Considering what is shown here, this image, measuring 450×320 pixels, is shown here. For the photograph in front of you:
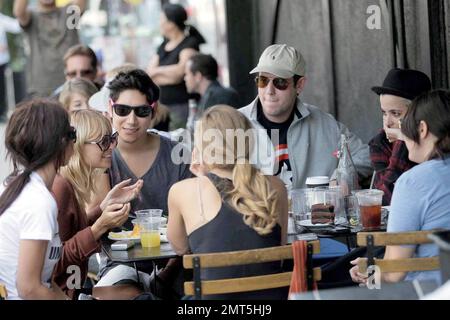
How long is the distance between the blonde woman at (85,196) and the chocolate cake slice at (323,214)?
86 centimetres

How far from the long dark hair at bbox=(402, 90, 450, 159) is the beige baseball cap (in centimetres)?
188

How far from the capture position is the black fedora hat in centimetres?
534

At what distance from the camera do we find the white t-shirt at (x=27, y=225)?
141 inches

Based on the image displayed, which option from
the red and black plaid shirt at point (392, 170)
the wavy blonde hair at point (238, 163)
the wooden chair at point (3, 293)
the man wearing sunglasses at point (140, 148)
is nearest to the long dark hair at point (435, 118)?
the wavy blonde hair at point (238, 163)

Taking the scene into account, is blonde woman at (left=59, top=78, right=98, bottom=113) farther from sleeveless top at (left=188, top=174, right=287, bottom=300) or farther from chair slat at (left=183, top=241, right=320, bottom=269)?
chair slat at (left=183, top=241, right=320, bottom=269)

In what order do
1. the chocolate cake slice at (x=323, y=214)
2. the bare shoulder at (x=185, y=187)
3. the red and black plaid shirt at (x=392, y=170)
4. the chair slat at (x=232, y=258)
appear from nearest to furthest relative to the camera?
the chair slat at (x=232, y=258), the bare shoulder at (x=185, y=187), the chocolate cake slice at (x=323, y=214), the red and black plaid shirt at (x=392, y=170)

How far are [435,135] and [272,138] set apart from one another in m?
1.95

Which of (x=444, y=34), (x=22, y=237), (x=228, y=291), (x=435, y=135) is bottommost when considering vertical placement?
(x=228, y=291)

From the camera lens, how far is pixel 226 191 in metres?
3.85

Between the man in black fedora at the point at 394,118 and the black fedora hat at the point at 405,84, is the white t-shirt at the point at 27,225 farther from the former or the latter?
A: the black fedora hat at the point at 405,84

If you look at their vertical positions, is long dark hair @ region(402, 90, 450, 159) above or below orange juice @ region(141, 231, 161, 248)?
above

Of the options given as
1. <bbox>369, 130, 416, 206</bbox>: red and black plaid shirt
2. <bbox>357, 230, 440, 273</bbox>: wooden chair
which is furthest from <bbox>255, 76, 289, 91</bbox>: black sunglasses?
Answer: <bbox>357, 230, 440, 273</bbox>: wooden chair

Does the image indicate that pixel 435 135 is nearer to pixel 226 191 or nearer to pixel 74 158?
pixel 226 191

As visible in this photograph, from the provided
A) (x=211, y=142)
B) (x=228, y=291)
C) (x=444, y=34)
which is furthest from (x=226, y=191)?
(x=444, y=34)
